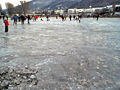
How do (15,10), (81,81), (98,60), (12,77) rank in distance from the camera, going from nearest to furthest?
(81,81) < (12,77) < (98,60) < (15,10)

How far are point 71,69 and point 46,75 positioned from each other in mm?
806

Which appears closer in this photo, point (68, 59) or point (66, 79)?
point (66, 79)

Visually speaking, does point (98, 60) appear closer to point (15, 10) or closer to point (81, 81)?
point (81, 81)

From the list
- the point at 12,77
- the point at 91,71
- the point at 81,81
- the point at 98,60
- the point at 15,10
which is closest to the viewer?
the point at 81,81

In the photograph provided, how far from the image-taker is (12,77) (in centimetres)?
326

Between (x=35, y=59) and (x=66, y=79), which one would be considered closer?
(x=66, y=79)

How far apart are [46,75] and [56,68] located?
1.70 ft

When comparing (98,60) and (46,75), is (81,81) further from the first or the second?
(98,60)

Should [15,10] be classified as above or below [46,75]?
above

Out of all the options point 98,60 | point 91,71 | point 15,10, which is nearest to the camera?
point 91,71

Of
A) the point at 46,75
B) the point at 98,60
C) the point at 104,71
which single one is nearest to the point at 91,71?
the point at 104,71

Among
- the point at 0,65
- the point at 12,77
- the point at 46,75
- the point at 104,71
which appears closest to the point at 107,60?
the point at 104,71

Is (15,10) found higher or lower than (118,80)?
higher

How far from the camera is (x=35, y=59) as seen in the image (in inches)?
180
